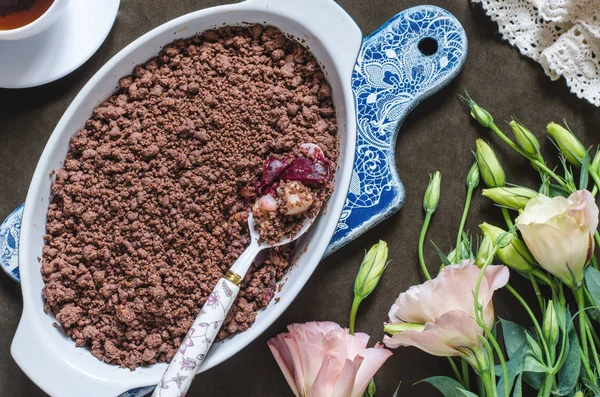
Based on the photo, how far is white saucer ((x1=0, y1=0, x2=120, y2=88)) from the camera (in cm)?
114

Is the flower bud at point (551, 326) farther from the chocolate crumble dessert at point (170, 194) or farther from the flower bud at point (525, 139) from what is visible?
the chocolate crumble dessert at point (170, 194)

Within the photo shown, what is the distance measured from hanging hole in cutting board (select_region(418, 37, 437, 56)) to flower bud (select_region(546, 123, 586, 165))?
9.8 inches

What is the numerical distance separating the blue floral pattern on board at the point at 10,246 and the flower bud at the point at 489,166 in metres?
0.82

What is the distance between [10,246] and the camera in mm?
1129

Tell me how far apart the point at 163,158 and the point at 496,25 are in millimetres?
681

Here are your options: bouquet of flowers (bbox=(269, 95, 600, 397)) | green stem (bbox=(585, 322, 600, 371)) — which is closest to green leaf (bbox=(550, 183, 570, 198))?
bouquet of flowers (bbox=(269, 95, 600, 397))

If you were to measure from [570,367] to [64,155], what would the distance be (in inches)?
34.8

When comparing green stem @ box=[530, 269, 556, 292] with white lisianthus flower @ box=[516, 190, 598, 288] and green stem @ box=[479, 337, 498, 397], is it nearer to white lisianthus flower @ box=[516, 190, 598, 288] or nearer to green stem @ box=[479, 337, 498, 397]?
white lisianthus flower @ box=[516, 190, 598, 288]

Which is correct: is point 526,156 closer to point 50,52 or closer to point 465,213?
point 465,213

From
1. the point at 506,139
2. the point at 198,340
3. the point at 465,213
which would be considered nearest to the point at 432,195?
the point at 465,213

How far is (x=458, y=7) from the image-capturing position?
1.22m

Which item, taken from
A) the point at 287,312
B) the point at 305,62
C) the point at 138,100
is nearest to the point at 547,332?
the point at 287,312

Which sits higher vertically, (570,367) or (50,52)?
(50,52)

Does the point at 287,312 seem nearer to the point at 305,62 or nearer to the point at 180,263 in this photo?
the point at 180,263
